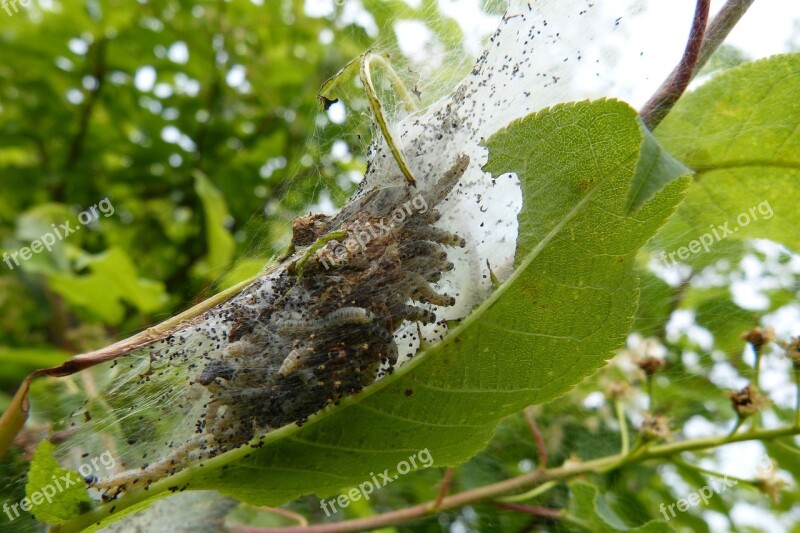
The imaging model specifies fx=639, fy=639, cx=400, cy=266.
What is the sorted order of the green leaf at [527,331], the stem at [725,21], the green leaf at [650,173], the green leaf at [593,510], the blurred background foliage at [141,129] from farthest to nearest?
the blurred background foliage at [141,129] → the green leaf at [593,510] → the stem at [725,21] → the green leaf at [527,331] → the green leaf at [650,173]

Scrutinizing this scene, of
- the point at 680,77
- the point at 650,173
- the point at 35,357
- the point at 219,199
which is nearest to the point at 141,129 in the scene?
the point at 219,199

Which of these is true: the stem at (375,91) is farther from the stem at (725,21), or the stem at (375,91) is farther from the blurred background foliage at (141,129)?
the blurred background foliage at (141,129)

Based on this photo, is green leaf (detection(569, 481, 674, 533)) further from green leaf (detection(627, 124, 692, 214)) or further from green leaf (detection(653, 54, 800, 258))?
green leaf (detection(627, 124, 692, 214))

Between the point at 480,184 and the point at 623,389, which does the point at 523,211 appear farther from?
the point at 623,389

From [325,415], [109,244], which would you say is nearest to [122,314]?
[109,244]

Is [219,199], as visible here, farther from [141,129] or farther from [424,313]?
[424,313]

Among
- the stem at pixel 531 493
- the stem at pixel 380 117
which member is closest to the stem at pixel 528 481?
the stem at pixel 531 493

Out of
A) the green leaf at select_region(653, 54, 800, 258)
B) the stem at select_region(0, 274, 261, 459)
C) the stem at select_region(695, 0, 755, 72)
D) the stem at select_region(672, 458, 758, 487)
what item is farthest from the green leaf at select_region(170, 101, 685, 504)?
the stem at select_region(672, 458, 758, 487)
